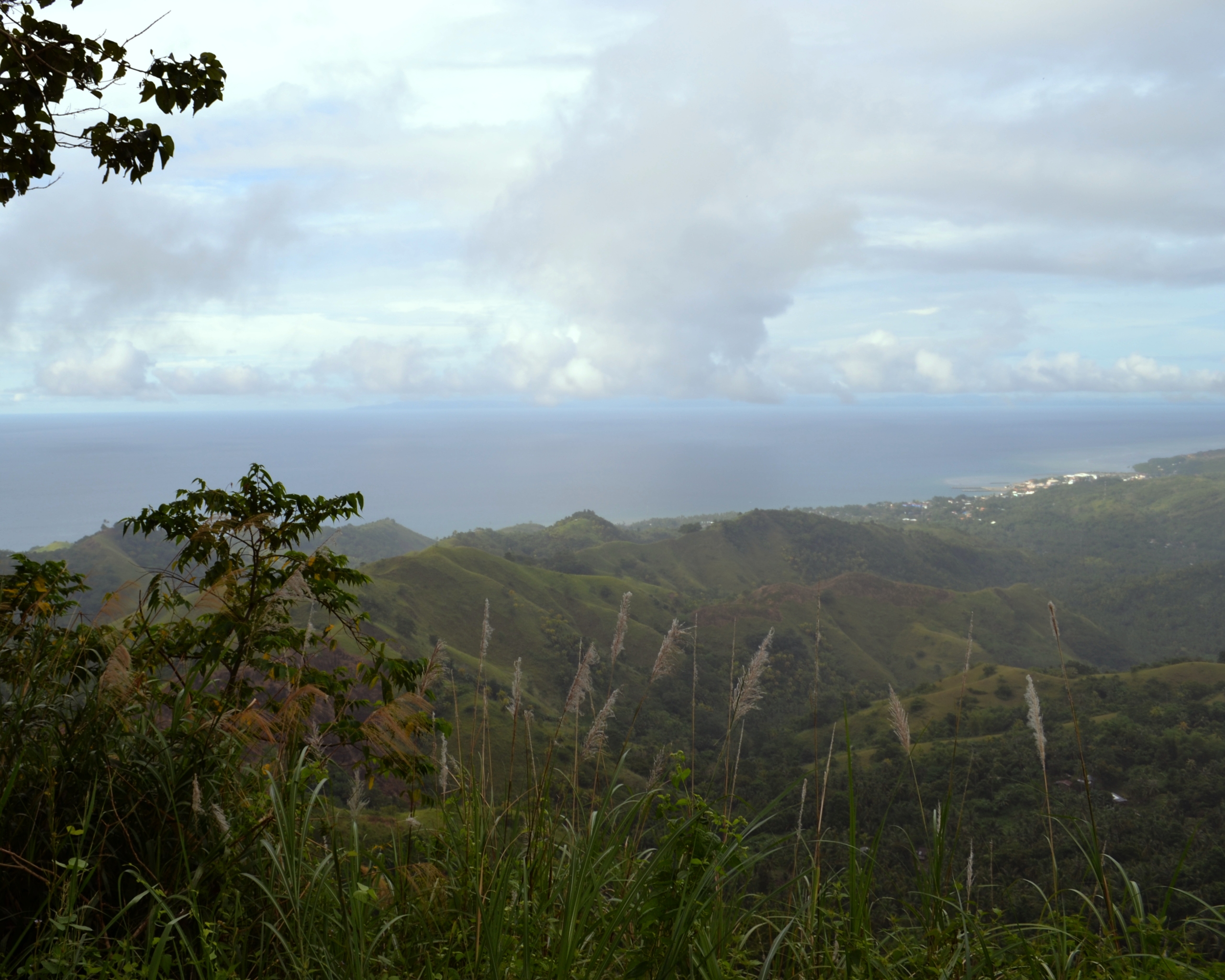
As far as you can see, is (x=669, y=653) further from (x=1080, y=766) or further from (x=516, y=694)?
(x=1080, y=766)

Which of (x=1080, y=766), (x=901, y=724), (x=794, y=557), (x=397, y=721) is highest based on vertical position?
(x=901, y=724)

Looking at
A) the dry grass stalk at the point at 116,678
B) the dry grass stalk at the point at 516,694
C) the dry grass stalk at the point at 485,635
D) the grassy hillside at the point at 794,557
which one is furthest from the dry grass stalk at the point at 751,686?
the grassy hillside at the point at 794,557

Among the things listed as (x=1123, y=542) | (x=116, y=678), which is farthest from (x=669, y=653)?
(x=1123, y=542)

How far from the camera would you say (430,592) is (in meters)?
52.6

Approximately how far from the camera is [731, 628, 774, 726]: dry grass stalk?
1909mm

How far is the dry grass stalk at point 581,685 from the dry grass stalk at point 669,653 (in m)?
0.18

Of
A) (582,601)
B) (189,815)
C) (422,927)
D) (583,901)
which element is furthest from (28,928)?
(582,601)

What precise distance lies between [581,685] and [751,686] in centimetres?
47

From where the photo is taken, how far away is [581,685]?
213cm

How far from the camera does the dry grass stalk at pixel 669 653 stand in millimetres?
2035

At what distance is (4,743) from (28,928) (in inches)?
17.4

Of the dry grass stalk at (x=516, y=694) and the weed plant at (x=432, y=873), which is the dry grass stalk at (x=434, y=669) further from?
the dry grass stalk at (x=516, y=694)

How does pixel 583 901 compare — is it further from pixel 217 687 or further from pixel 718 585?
pixel 718 585

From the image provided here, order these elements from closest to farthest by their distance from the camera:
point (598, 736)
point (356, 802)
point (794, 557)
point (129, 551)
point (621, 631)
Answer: point (356, 802) < point (598, 736) < point (621, 631) < point (129, 551) < point (794, 557)
